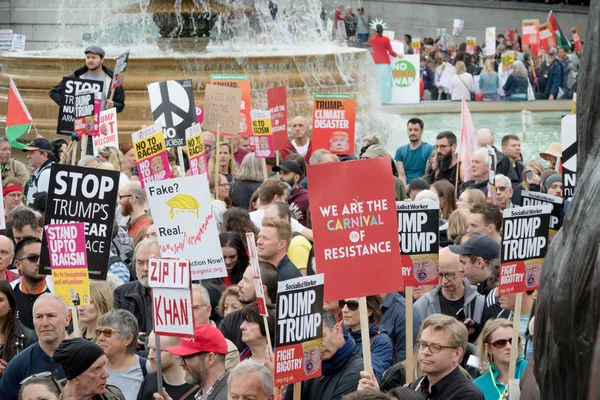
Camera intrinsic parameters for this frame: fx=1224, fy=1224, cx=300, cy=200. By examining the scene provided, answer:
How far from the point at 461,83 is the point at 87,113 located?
633 inches

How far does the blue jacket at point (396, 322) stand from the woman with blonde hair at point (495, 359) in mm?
867

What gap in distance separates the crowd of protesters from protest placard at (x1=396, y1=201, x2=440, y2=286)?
0.80ft

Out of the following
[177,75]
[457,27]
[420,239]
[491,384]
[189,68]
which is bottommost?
[491,384]

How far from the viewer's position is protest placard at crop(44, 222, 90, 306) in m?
7.14

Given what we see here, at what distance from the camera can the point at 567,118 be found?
320 inches

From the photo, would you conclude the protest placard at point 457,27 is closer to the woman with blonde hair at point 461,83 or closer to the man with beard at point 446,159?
the woman with blonde hair at point 461,83

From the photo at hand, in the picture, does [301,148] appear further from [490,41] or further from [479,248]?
[490,41]

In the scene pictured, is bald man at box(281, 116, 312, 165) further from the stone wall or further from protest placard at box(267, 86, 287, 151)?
the stone wall

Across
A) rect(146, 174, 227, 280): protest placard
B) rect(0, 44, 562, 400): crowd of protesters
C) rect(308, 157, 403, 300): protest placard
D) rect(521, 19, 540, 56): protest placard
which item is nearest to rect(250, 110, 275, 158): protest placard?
rect(0, 44, 562, 400): crowd of protesters

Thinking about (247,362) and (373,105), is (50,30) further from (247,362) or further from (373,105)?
(247,362)

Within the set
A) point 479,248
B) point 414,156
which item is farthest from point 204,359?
point 414,156

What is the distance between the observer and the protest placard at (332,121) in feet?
43.8

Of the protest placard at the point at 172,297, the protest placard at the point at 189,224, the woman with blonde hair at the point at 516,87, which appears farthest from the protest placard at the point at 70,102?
the woman with blonde hair at the point at 516,87

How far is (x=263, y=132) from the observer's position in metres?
12.6
